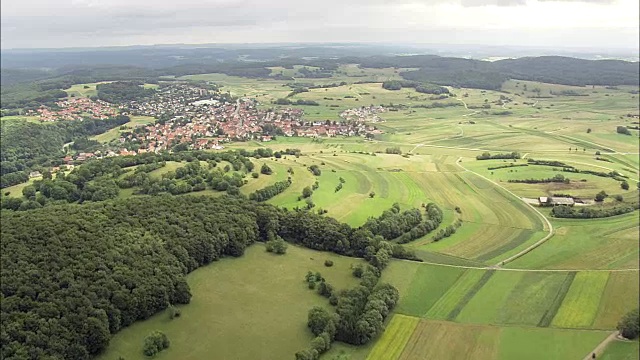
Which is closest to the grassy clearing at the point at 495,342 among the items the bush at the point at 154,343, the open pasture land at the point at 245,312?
the open pasture land at the point at 245,312

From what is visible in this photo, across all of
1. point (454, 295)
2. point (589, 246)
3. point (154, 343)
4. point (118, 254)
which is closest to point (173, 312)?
Result: point (154, 343)

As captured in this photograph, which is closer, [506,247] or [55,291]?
[55,291]

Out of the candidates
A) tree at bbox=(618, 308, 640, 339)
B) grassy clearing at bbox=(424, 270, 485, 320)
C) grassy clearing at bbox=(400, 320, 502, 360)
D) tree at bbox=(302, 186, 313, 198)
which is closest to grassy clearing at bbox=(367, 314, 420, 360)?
grassy clearing at bbox=(400, 320, 502, 360)

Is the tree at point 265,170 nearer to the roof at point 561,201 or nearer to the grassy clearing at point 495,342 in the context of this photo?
the roof at point 561,201

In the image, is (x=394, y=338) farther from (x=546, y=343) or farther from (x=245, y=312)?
(x=245, y=312)

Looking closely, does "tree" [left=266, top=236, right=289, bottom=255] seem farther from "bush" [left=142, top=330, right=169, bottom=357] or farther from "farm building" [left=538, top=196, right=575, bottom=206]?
"farm building" [left=538, top=196, right=575, bottom=206]

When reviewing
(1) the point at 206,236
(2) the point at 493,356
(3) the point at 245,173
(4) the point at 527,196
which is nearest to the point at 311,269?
(1) the point at 206,236

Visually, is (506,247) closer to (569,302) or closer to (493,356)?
(569,302)
